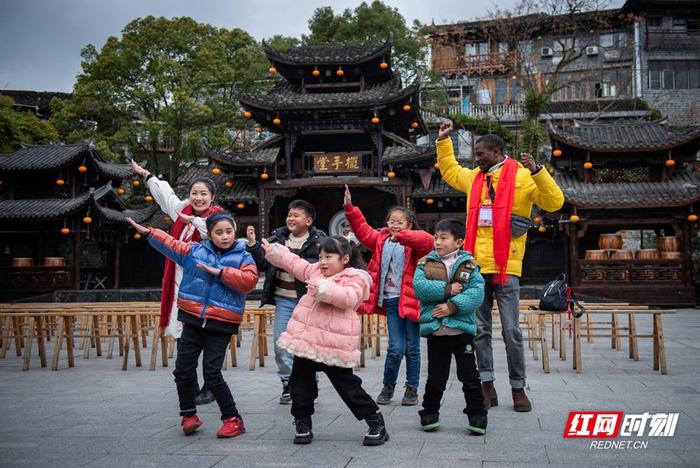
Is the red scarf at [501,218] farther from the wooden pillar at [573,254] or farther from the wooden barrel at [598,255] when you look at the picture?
the wooden barrel at [598,255]

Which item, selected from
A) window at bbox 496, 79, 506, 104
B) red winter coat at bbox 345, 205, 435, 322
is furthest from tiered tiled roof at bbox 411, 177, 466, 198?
window at bbox 496, 79, 506, 104

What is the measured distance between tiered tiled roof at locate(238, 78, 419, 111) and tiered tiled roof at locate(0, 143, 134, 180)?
17.8ft

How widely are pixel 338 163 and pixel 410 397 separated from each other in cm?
1500

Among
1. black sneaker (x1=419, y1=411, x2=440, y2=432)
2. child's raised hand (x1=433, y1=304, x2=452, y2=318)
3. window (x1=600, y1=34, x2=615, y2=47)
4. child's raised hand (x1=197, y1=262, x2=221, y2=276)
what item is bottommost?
black sneaker (x1=419, y1=411, x2=440, y2=432)

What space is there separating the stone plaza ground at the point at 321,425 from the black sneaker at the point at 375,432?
6cm

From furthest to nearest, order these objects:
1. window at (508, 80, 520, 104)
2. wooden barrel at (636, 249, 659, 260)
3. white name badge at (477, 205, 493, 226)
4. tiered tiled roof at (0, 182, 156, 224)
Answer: window at (508, 80, 520, 104)
tiered tiled roof at (0, 182, 156, 224)
wooden barrel at (636, 249, 659, 260)
white name badge at (477, 205, 493, 226)

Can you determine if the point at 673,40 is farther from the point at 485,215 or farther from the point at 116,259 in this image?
the point at 485,215

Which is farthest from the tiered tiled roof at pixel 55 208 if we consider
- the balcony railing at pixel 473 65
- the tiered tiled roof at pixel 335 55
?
the balcony railing at pixel 473 65

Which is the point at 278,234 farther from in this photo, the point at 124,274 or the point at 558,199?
the point at 124,274

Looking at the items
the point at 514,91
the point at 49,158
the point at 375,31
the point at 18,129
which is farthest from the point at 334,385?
the point at 514,91

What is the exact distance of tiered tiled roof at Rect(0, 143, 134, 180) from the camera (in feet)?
64.6

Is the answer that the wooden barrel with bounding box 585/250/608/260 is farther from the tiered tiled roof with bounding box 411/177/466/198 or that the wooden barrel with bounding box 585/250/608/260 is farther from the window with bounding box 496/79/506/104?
the window with bounding box 496/79/506/104

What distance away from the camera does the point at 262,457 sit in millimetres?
3318

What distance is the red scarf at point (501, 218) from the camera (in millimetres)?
4457
